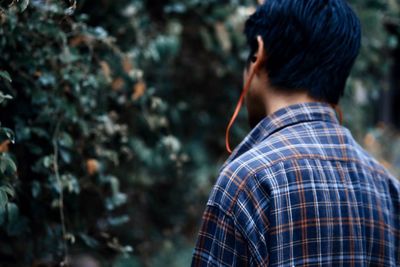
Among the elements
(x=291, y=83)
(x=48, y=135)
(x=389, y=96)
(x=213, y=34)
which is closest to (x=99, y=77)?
(x=48, y=135)

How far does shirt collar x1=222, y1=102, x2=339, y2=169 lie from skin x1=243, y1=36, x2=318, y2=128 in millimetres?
18

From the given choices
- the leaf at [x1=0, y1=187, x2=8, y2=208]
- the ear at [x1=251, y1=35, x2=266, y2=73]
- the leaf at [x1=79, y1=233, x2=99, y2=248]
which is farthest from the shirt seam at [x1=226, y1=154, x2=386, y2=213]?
the leaf at [x1=79, y1=233, x2=99, y2=248]

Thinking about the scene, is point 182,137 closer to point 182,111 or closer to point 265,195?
point 182,111

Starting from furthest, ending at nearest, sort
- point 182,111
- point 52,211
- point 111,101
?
point 182,111, point 111,101, point 52,211

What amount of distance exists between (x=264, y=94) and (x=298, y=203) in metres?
0.31

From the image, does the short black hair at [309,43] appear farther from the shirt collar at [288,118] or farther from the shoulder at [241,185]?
the shoulder at [241,185]

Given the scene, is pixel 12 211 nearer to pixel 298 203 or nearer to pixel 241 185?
pixel 241 185

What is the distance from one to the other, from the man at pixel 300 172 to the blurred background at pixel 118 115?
1.71ft

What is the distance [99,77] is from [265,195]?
89cm

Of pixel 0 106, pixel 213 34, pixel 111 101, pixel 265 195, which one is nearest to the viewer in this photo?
pixel 265 195

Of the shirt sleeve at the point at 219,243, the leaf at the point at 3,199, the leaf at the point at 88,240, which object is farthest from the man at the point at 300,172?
the leaf at the point at 88,240

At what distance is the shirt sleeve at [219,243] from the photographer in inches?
51.1

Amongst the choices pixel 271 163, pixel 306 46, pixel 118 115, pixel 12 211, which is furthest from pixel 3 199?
pixel 118 115

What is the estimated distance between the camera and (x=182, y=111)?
3.36 meters
